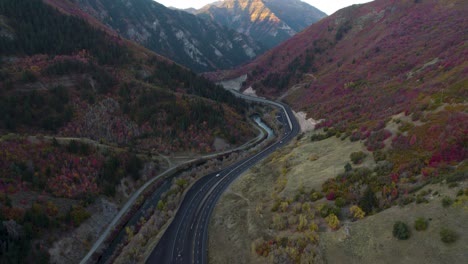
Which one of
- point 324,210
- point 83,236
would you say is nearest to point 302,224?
point 324,210

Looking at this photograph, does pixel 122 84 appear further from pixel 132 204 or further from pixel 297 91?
pixel 297 91

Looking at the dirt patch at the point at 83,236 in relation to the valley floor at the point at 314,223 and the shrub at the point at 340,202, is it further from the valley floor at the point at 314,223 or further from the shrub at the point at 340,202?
the shrub at the point at 340,202

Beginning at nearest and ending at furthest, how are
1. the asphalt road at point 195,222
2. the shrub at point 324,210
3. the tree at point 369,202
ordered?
the tree at point 369,202 < the shrub at point 324,210 < the asphalt road at point 195,222

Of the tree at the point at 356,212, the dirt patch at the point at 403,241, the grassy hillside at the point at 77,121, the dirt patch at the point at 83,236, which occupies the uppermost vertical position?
the grassy hillside at the point at 77,121

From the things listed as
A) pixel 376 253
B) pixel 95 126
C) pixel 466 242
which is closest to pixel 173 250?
pixel 376 253

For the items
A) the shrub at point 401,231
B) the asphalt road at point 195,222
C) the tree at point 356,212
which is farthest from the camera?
the asphalt road at point 195,222

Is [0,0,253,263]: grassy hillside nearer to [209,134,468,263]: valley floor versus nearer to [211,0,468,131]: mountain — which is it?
[209,134,468,263]: valley floor

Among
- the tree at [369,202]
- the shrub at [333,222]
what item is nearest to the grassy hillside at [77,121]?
the shrub at [333,222]

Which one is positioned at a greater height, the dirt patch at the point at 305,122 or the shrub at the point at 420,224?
the dirt patch at the point at 305,122
